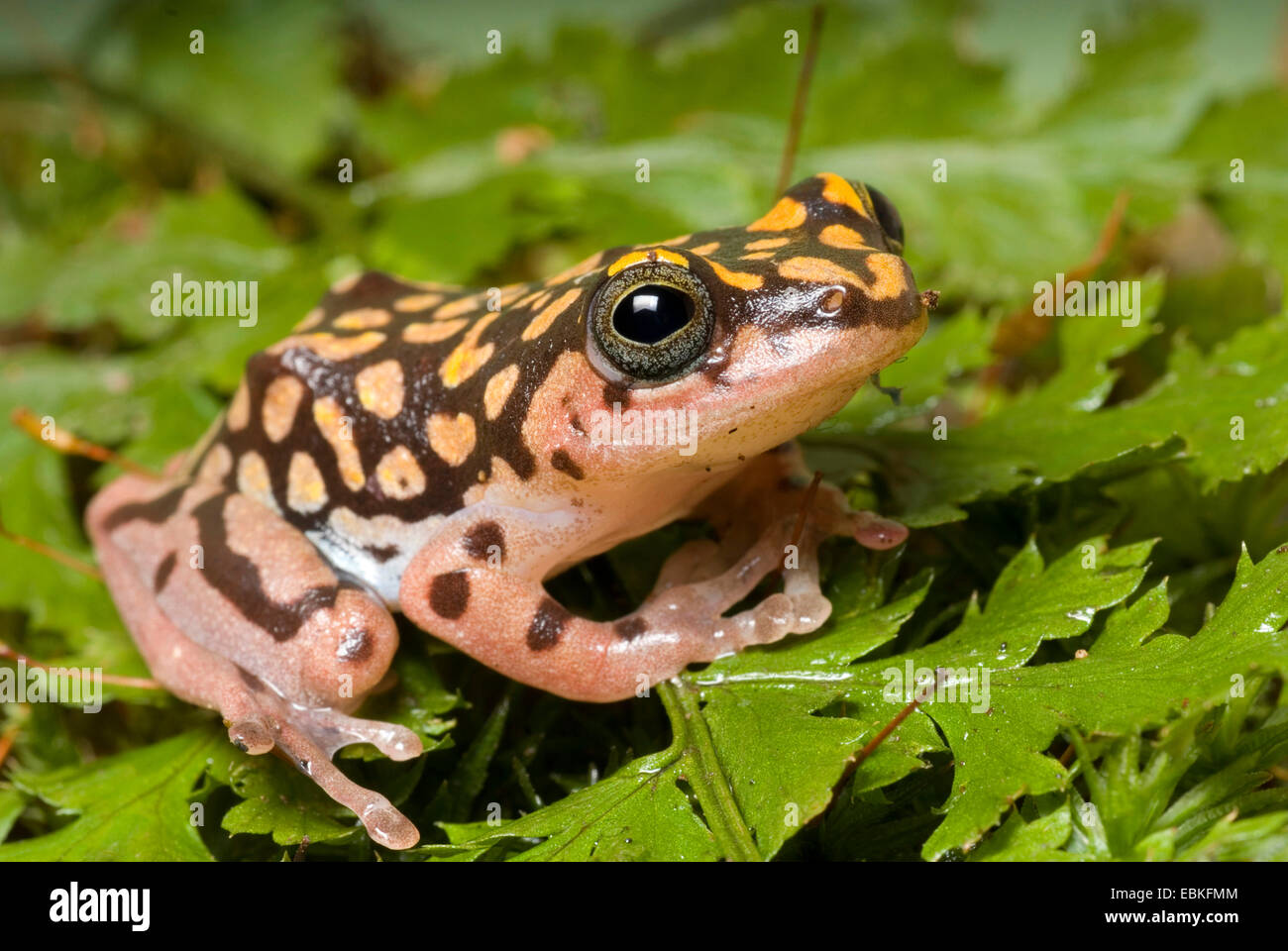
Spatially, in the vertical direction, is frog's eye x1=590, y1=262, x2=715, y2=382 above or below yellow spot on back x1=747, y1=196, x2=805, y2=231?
below

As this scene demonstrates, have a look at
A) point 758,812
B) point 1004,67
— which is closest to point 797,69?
point 1004,67

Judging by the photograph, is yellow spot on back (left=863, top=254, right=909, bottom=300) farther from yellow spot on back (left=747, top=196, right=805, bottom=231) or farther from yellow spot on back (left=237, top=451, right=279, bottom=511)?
yellow spot on back (left=237, top=451, right=279, bottom=511)

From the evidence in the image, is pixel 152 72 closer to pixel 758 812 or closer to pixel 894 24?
pixel 894 24

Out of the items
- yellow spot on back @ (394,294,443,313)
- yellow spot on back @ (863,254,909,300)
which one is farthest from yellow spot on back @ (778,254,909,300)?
yellow spot on back @ (394,294,443,313)

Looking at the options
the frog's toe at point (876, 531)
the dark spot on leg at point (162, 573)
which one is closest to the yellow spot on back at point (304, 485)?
the dark spot on leg at point (162, 573)

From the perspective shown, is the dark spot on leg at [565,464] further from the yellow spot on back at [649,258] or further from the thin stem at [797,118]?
the thin stem at [797,118]

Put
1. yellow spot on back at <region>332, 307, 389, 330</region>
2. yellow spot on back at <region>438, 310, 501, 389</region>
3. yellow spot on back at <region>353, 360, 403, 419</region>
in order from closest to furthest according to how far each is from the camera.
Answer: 1. yellow spot on back at <region>438, 310, 501, 389</region>
2. yellow spot on back at <region>353, 360, 403, 419</region>
3. yellow spot on back at <region>332, 307, 389, 330</region>

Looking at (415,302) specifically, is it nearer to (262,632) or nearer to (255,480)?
(255,480)
